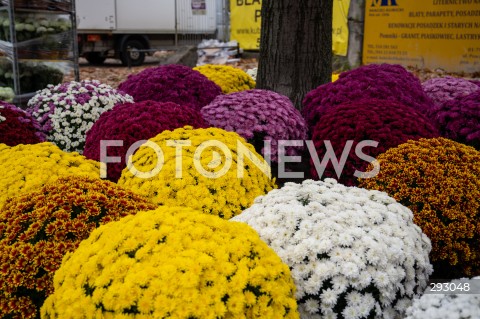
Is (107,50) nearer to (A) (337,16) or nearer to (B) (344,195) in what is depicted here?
(A) (337,16)

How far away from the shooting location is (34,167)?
134 inches

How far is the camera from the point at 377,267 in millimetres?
2408

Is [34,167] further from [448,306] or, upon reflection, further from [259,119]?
[448,306]

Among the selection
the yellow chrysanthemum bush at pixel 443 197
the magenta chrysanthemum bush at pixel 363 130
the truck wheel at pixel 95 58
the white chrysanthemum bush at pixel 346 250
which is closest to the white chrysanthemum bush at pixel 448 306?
the white chrysanthemum bush at pixel 346 250

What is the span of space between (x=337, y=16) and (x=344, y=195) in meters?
10.9

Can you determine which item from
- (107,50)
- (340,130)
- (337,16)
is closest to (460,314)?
(340,130)

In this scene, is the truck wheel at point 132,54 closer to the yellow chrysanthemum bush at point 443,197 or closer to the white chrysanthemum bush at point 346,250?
the yellow chrysanthemum bush at point 443,197

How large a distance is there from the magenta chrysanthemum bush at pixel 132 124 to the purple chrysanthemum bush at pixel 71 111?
86 centimetres

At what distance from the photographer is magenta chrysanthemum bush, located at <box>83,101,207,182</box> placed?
4.07m

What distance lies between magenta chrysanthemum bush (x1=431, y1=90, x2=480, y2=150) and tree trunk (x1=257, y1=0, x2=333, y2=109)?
1.44 metres

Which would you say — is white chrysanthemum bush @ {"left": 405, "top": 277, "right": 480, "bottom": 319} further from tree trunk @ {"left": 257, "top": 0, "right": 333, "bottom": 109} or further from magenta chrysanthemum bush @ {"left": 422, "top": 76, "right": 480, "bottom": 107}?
magenta chrysanthemum bush @ {"left": 422, "top": 76, "right": 480, "bottom": 107}

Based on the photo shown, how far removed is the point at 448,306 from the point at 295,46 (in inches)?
155

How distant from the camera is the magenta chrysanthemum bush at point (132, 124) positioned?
4074mm

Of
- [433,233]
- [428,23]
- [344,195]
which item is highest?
[428,23]
